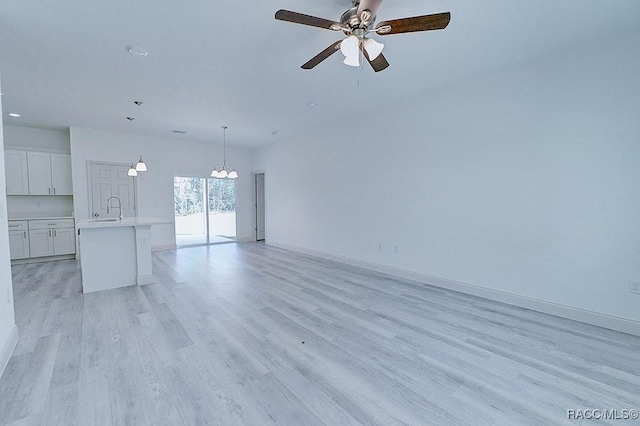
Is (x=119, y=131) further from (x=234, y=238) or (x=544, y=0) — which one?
(x=544, y=0)

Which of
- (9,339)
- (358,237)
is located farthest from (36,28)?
(358,237)

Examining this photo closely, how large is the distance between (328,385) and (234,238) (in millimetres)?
7226

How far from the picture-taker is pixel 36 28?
2480 mm

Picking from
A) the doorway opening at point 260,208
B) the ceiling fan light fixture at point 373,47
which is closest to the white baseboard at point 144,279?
the ceiling fan light fixture at point 373,47

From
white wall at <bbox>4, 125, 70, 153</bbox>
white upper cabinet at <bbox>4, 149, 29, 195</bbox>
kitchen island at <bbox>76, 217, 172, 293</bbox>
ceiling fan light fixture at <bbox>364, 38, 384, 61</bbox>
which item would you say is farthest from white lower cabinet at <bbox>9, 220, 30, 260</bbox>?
ceiling fan light fixture at <bbox>364, 38, 384, 61</bbox>

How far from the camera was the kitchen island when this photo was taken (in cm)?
380

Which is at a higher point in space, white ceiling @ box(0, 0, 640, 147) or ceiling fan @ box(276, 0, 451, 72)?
white ceiling @ box(0, 0, 640, 147)

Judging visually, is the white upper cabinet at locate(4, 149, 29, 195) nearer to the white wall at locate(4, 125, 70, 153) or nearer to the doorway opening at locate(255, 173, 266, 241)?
the white wall at locate(4, 125, 70, 153)

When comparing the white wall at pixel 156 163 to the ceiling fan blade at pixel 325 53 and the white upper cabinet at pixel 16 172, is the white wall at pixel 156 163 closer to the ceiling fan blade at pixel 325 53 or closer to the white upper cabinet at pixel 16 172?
the white upper cabinet at pixel 16 172

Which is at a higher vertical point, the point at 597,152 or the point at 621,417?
the point at 597,152

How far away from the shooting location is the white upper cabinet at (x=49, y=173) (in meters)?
5.64

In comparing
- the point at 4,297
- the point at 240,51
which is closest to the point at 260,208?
the point at 240,51

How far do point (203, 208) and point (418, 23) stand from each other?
7.24 m

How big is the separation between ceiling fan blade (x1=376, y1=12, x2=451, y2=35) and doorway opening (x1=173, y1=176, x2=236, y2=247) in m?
6.83
